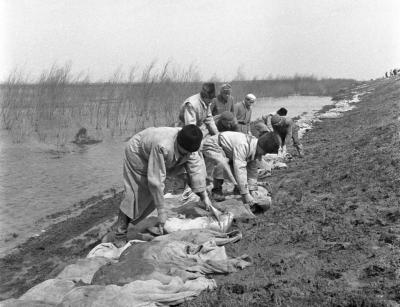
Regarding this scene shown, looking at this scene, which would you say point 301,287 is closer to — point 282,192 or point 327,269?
point 327,269

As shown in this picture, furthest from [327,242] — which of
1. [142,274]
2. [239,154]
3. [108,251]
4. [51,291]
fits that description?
[51,291]

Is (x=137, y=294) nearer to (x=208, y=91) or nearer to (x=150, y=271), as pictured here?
(x=150, y=271)

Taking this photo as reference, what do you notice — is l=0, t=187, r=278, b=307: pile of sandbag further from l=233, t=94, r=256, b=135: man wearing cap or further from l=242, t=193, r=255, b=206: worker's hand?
l=233, t=94, r=256, b=135: man wearing cap

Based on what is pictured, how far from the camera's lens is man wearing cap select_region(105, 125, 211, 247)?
3.87m

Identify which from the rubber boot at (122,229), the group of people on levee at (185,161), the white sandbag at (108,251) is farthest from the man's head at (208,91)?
A: the white sandbag at (108,251)

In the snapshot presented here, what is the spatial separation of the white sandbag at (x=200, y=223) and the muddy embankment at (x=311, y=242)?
0.25 meters

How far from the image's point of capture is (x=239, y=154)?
15.5 feet

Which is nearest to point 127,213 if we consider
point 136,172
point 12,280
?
point 136,172

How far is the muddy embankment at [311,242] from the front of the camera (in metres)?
2.85

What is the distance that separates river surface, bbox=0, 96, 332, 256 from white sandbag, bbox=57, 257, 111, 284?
236 cm

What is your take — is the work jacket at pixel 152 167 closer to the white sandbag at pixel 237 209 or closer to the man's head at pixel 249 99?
the white sandbag at pixel 237 209

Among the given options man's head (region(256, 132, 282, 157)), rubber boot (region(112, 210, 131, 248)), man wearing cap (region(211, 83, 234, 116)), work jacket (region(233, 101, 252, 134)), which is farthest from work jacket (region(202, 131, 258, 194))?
work jacket (region(233, 101, 252, 134))

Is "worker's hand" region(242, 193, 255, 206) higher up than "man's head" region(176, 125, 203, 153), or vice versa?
"man's head" region(176, 125, 203, 153)

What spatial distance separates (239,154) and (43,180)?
5.60 meters
